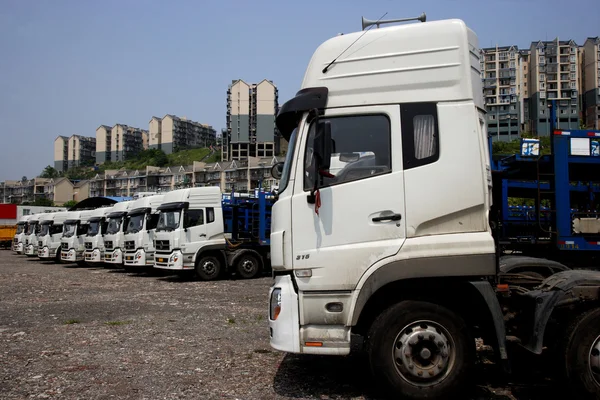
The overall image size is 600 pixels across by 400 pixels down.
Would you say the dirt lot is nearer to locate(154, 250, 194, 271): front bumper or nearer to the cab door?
the cab door

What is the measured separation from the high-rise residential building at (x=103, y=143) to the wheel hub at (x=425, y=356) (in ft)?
593

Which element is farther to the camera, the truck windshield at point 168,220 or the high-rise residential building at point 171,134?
the high-rise residential building at point 171,134

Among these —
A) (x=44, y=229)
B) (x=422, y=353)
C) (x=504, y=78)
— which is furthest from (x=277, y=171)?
(x=504, y=78)

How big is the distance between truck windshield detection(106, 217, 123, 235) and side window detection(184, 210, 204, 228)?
19.2 feet

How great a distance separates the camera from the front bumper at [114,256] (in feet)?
66.2

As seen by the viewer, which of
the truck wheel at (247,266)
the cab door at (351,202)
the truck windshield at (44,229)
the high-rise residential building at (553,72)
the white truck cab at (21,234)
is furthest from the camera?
the high-rise residential building at (553,72)

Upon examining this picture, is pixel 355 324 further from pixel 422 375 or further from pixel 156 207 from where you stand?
pixel 156 207

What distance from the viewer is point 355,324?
4.29 m

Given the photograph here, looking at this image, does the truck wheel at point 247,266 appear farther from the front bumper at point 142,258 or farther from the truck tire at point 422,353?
the truck tire at point 422,353

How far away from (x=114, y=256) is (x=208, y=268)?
600 centimetres

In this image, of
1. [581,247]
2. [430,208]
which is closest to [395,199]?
[430,208]

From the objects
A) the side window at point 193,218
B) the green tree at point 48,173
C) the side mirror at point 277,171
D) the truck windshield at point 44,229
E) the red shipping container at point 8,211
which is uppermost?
the green tree at point 48,173

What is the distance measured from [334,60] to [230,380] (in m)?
3.33

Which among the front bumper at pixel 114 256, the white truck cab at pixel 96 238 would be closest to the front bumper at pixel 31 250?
the white truck cab at pixel 96 238
